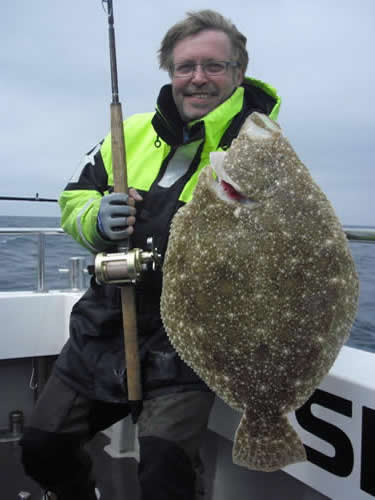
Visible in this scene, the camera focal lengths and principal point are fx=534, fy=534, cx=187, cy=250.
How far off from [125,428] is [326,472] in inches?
66.7

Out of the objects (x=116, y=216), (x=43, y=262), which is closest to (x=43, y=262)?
(x=43, y=262)

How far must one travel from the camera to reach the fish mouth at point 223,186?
143cm

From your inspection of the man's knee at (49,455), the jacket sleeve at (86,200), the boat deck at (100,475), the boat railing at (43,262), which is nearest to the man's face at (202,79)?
the jacket sleeve at (86,200)

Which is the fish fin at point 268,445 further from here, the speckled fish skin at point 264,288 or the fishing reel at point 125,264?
the fishing reel at point 125,264

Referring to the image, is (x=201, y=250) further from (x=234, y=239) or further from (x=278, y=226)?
(x=278, y=226)

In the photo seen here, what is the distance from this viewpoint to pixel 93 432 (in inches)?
87.8

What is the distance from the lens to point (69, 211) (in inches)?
86.4

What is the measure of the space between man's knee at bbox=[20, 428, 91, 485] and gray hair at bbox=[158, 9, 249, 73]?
1.55 meters

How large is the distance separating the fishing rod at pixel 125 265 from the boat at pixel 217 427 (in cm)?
56

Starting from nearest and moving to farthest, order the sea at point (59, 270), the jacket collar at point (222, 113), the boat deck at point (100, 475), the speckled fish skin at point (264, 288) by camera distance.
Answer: the speckled fish skin at point (264, 288), the jacket collar at point (222, 113), the sea at point (59, 270), the boat deck at point (100, 475)

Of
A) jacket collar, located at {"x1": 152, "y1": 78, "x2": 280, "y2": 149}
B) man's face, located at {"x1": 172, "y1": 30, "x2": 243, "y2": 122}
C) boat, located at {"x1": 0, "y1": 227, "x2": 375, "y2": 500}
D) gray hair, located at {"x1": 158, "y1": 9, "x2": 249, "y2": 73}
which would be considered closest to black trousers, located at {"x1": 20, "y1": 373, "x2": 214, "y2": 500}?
boat, located at {"x1": 0, "y1": 227, "x2": 375, "y2": 500}

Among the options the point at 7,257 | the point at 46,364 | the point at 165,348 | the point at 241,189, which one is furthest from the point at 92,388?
the point at 7,257

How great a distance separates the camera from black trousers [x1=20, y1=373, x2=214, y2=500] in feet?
5.91

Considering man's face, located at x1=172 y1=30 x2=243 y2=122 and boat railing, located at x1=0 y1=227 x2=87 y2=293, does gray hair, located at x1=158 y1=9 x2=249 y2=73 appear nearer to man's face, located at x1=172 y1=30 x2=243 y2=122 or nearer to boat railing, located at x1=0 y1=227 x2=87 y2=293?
man's face, located at x1=172 y1=30 x2=243 y2=122
